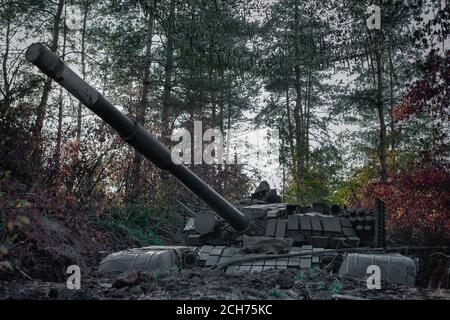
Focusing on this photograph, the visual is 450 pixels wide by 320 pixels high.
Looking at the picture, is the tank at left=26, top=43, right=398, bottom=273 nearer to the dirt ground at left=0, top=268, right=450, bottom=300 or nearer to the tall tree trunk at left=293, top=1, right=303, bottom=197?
the dirt ground at left=0, top=268, right=450, bottom=300

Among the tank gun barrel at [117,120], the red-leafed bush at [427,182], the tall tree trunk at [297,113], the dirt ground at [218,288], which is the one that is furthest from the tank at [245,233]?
the tall tree trunk at [297,113]

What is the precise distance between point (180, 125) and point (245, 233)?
13.4 metres

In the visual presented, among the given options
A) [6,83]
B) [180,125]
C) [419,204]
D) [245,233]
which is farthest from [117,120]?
[180,125]

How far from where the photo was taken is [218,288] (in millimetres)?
5109

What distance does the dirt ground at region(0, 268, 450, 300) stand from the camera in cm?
481

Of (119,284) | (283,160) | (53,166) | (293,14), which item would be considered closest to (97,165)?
(53,166)

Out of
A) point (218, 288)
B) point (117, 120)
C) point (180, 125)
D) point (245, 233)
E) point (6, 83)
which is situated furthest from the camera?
point (180, 125)

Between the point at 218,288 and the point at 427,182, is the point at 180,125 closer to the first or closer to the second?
the point at 427,182

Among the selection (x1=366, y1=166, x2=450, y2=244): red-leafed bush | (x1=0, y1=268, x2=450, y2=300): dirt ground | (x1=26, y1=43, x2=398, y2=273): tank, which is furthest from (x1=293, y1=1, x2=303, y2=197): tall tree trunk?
(x1=0, y1=268, x2=450, y2=300): dirt ground

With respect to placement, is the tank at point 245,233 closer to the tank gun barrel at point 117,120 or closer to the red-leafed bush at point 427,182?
the tank gun barrel at point 117,120

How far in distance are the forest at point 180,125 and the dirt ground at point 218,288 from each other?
189 cm

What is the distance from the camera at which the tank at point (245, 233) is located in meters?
6.88
